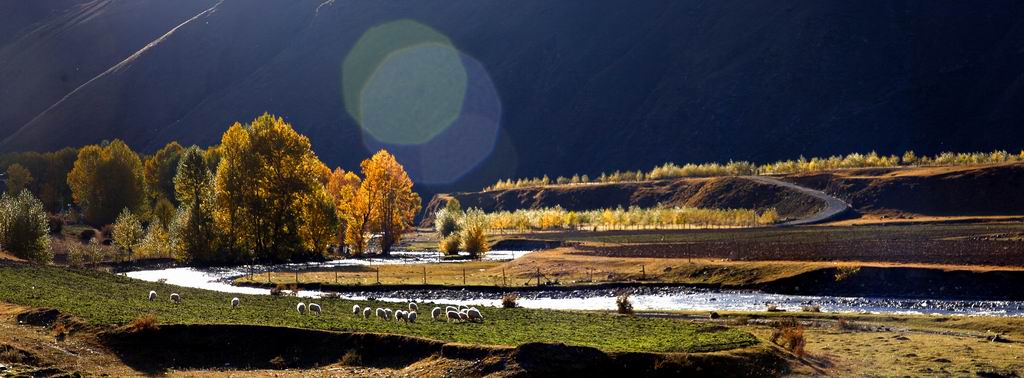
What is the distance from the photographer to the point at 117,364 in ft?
90.5

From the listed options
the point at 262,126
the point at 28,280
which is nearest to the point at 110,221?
the point at 262,126

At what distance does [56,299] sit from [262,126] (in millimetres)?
53943

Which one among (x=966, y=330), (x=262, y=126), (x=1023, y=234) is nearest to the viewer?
(x=966, y=330)

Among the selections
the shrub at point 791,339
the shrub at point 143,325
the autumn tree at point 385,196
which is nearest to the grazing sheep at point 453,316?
the shrub at point 143,325

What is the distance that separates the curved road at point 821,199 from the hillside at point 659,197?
1.40m

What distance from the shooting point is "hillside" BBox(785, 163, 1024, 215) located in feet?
407

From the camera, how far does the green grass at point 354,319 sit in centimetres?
2995

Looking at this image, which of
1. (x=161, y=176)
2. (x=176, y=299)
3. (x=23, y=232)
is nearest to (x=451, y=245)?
(x=23, y=232)

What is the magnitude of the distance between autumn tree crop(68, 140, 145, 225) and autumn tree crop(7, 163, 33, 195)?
20.5 metres

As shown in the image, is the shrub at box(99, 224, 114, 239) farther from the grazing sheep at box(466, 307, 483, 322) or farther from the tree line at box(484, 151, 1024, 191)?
the tree line at box(484, 151, 1024, 191)

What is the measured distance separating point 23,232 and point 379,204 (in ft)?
130

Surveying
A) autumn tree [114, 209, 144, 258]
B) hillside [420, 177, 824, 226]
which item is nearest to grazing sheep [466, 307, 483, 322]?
autumn tree [114, 209, 144, 258]

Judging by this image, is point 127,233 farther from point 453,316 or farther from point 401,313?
point 453,316

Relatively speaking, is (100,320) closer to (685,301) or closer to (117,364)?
(117,364)
